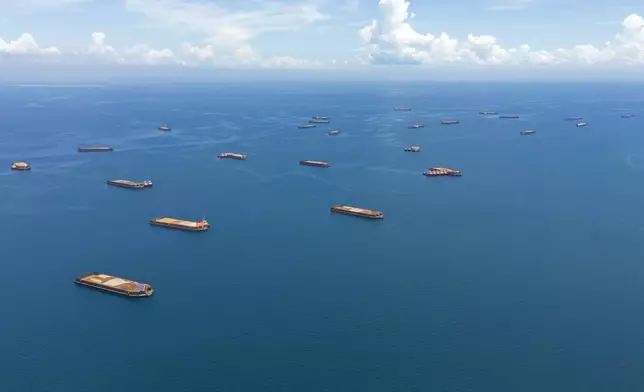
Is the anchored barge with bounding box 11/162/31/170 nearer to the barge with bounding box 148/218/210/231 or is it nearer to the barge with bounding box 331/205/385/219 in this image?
the barge with bounding box 148/218/210/231

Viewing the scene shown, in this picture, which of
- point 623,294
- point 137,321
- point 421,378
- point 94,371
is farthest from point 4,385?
point 623,294

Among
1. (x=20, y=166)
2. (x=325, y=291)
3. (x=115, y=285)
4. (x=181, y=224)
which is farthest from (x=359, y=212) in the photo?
(x=20, y=166)

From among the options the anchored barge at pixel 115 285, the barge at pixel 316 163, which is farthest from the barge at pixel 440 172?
Answer: the anchored barge at pixel 115 285

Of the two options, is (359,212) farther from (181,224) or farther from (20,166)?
(20,166)

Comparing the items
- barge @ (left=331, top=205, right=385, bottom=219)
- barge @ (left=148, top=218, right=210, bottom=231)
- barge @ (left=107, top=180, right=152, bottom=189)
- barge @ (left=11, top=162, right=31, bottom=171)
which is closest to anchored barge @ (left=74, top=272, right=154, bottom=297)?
barge @ (left=148, top=218, right=210, bottom=231)

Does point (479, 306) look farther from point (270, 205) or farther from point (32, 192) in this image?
point (32, 192)

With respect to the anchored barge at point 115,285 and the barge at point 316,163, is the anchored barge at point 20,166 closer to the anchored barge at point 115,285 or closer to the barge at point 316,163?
the barge at point 316,163
